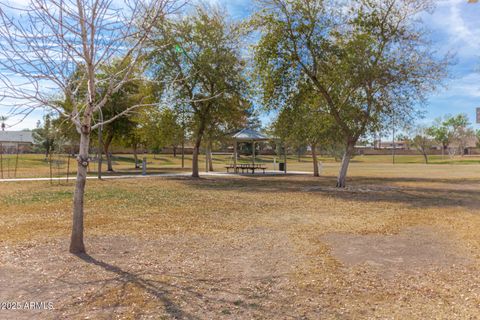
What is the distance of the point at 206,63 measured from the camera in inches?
885

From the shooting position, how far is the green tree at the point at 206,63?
74.5 ft

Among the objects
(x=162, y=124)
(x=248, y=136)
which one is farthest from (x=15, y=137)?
(x=162, y=124)

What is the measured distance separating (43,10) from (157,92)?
60.6ft

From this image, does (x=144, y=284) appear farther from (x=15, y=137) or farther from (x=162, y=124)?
(x=15, y=137)

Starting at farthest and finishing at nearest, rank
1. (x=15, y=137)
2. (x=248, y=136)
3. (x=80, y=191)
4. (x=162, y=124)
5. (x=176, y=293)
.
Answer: (x=15, y=137) < (x=248, y=136) < (x=162, y=124) < (x=80, y=191) < (x=176, y=293)

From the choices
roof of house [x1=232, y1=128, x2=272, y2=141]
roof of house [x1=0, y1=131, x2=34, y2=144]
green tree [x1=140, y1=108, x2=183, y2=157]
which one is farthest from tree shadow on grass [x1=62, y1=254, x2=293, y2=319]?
roof of house [x1=0, y1=131, x2=34, y2=144]

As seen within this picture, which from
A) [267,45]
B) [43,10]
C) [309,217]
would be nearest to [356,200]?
[309,217]

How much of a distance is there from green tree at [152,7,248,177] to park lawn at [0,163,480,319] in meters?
13.1

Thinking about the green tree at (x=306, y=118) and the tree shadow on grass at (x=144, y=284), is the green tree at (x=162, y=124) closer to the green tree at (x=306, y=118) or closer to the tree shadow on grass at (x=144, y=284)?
the green tree at (x=306, y=118)

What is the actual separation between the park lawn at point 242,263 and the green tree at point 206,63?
13.1 meters

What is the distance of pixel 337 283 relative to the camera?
5.05m

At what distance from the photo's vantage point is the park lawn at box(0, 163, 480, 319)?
14.0 feet

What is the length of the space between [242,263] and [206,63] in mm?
17991

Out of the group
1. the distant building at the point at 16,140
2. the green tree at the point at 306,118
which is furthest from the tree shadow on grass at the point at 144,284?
the distant building at the point at 16,140
